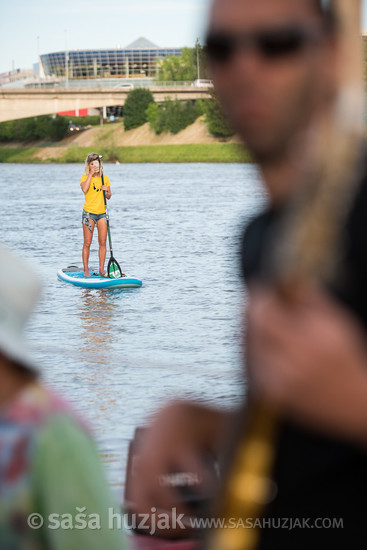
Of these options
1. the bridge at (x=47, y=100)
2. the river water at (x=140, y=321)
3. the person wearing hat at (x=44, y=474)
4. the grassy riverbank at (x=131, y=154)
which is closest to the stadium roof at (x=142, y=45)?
the grassy riverbank at (x=131, y=154)

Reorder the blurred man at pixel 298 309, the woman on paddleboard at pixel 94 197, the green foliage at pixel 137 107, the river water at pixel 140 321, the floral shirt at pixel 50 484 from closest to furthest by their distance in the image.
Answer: the blurred man at pixel 298 309
the floral shirt at pixel 50 484
the river water at pixel 140 321
the woman on paddleboard at pixel 94 197
the green foliage at pixel 137 107

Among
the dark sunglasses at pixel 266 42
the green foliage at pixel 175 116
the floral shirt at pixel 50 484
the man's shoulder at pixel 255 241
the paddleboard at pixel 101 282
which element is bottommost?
the green foliage at pixel 175 116

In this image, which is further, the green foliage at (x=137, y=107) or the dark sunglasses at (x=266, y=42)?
the green foliage at (x=137, y=107)

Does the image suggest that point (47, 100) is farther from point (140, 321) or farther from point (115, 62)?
point (115, 62)

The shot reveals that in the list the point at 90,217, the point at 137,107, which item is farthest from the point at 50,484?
the point at 137,107

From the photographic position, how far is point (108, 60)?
551ft

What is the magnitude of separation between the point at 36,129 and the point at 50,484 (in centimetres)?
10772

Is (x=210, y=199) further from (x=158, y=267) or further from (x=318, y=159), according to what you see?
(x=318, y=159)

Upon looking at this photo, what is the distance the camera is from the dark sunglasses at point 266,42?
1.21 m

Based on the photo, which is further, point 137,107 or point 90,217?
point 137,107

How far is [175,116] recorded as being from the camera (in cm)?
9388

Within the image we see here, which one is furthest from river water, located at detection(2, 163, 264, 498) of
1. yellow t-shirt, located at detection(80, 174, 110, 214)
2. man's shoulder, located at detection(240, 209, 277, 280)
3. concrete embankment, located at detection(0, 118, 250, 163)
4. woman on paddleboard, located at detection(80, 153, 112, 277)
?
concrete embankment, located at detection(0, 118, 250, 163)

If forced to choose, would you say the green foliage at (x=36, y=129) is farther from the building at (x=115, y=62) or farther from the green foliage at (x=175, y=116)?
the building at (x=115, y=62)

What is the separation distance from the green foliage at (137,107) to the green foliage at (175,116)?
179 inches
